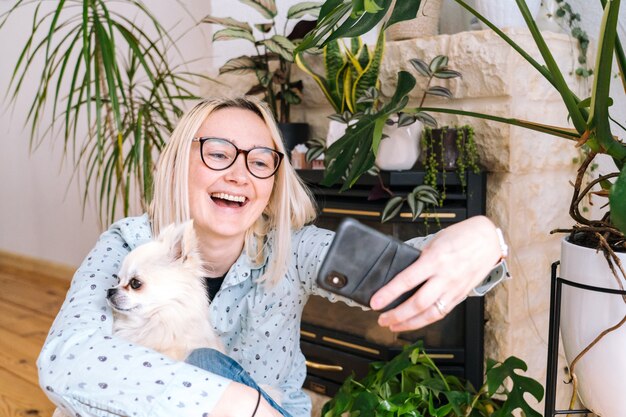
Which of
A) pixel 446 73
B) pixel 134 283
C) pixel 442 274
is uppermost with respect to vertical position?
pixel 446 73


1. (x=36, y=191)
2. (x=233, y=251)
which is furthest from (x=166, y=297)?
(x=36, y=191)

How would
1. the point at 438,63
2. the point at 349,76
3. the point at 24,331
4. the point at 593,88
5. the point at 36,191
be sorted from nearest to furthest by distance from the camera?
the point at 593,88, the point at 438,63, the point at 349,76, the point at 24,331, the point at 36,191

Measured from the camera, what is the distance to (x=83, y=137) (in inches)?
152

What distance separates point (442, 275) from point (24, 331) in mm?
3025

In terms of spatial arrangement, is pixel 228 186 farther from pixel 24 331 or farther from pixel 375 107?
pixel 24 331

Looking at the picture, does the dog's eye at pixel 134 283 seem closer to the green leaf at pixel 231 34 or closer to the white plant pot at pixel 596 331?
the white plant pot at pixel 596 331

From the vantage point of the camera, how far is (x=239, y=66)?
2232mm

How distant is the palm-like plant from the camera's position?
1.99 meters

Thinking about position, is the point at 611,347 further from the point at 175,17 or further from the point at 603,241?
the point at 175,17

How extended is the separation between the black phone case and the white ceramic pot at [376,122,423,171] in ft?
3.75

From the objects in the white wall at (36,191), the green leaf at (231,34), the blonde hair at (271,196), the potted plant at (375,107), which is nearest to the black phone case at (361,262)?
the blonde hair at (271,196)

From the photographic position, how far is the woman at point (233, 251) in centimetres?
88

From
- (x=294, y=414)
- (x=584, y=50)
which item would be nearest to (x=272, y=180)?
(x=294, y=414)

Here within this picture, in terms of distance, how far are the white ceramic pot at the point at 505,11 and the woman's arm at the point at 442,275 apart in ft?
3.94
